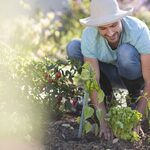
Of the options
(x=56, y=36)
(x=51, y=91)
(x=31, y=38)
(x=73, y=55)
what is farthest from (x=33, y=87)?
(x=56, y=36)

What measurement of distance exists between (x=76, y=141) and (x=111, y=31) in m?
0.71

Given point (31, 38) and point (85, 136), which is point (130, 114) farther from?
point (31, 38)

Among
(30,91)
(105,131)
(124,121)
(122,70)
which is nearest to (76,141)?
(105,131)

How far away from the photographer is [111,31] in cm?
367

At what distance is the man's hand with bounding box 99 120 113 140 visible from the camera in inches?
143

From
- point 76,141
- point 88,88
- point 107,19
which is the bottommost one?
point 76,141

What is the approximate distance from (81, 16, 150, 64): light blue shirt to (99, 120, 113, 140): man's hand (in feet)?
1.58

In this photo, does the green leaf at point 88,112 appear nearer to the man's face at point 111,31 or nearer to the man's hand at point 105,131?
the man's hand at point 105,131

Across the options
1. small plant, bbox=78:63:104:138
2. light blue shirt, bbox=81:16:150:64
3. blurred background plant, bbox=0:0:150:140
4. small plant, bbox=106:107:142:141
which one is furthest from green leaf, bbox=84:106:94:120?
light blue shirt, bbox=81:16:150:64

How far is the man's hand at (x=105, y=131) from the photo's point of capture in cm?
363

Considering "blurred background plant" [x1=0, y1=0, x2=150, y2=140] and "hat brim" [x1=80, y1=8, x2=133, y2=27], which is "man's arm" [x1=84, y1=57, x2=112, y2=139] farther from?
"hat brim" [x1=80, y1=8, x2=133, y2=27]

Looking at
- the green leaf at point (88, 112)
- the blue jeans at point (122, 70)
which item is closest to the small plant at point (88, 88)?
the green leaf at point (88, 112)

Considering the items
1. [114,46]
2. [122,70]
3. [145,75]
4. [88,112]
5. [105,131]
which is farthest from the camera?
[122,70]

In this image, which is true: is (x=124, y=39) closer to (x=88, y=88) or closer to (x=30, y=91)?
(x=88, y=88)
